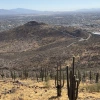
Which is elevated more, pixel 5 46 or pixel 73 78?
pixel 73 78

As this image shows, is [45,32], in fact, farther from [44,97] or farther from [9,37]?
[44,97]

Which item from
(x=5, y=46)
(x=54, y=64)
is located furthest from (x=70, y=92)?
(x=5, y=46)

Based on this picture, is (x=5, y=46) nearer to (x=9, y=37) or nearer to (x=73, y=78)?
(x=9, y=37)

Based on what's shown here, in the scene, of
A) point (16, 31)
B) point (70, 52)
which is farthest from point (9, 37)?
point (70, 52)

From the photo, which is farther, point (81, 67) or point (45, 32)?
point (45, 32)

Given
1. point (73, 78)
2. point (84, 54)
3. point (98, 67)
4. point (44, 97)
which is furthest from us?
point (84, 54)

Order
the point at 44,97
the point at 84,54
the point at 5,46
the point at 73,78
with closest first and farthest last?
1. the point at 73,78
2. the point at 44,97
3. the point at 84,54
4. the point at 5,46
